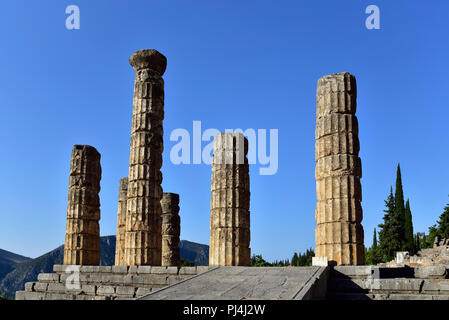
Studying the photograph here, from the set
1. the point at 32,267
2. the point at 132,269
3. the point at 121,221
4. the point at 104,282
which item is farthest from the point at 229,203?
the point at 32,267

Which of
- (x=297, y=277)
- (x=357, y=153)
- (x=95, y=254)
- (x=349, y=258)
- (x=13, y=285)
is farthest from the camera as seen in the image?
(x=13, y=285)

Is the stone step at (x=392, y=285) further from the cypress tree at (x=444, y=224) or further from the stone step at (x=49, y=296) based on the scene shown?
the cypress tree at (x=444, y=224)

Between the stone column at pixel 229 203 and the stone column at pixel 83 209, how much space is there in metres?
5.86

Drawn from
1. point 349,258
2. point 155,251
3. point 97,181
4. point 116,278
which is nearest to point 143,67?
point 97,181

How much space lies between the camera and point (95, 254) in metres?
18.5

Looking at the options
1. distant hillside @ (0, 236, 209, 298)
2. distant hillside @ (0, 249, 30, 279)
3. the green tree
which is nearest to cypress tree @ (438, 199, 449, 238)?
the green tree

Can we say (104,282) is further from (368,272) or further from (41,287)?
(368,272)

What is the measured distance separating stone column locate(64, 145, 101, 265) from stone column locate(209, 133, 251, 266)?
5864 millimetres

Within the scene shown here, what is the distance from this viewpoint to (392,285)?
984 cm

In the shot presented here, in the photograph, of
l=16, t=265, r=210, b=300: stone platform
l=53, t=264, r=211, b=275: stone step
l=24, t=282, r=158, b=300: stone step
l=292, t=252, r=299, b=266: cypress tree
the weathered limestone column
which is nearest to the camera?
l=24, t=282, r=158, b=300: stone step

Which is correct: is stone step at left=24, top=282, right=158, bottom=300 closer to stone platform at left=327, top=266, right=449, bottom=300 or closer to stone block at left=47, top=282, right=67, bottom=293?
stone block at left=47, top=282, right=67, bottom=293

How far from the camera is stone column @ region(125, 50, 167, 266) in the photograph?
16172 millimetres
